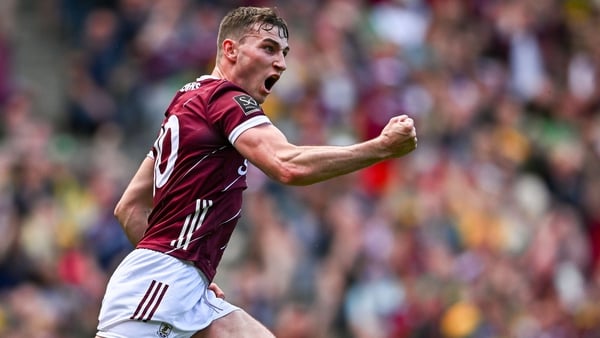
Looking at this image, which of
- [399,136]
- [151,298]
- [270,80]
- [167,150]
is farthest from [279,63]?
[151,298]

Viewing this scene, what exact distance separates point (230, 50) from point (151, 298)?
1336 millimetres

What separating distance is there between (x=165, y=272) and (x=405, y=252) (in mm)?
7189

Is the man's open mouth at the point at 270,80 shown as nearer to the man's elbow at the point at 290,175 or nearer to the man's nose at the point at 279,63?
the man's nose at the point at 279,63

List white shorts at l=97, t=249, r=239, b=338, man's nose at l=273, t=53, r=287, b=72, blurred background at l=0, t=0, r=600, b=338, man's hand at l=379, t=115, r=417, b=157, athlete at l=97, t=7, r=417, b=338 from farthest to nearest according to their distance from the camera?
1. blurred background at l=0, t=0, r=600, b=338
2. man's nose at l=273, t=53, r=287, b=72
3. white shorts at l=97, t=249, r=239, b=338
4. athlete at l=97, t=7, r=417, b=338
5. man's hand at l=379, t=115, r=417, b=157

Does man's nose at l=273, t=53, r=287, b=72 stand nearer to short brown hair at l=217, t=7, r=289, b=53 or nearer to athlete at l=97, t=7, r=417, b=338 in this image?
athlete at l=97, t=7, r=417, b=338

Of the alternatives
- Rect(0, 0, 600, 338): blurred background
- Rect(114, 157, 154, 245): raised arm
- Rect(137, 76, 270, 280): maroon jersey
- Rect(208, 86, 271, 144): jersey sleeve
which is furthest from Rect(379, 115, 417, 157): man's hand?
Rect(0, 0, 600, 338): blurred background

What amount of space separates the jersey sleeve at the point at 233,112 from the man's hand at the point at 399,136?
25.2 inches

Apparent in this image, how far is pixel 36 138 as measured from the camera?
13070mm

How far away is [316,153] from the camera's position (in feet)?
20.7

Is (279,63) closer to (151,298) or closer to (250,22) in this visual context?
(250,22)

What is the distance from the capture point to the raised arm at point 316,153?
6.20 meters

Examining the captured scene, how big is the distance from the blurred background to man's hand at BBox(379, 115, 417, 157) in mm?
5593

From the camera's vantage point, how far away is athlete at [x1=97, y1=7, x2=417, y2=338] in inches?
260

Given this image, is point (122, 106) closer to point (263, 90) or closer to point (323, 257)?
point (323, 257)
